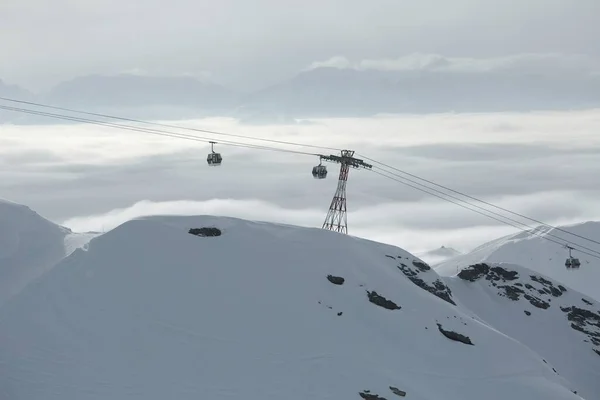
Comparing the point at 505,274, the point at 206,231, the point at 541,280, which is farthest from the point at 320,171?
the point at 541,280

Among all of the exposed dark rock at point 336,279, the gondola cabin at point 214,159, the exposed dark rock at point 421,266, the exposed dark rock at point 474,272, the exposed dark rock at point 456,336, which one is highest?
the gondola cabin at point 214,159

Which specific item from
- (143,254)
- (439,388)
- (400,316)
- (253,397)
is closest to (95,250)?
(143,254)

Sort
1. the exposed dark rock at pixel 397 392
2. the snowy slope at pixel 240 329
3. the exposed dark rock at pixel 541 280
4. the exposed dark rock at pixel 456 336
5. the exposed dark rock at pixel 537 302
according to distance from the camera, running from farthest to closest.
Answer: the exposed dark rock at pixel 541 280 < the exposed dark rock at pixel 537 302 < the exposed dark rock at pixel 456 336 < the exposed dark rock at pixel 397 392 < the snowy slope at pixel 240 329

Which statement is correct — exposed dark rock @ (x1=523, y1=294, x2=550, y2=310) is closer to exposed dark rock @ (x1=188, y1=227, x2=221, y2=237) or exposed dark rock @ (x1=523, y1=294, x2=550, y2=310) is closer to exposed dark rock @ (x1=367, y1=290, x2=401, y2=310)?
exposed dark rock @ (x1=367, y1=290, x2=401, y2=310)

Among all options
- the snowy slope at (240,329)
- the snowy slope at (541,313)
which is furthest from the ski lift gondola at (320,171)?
the snowy slope at (541,313)

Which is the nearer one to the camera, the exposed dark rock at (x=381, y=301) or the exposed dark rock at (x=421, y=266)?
the exposed dark rock at (x=381, y=301)

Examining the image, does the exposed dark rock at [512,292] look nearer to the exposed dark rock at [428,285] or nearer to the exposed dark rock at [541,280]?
the exposed dark rock at [541,280]
